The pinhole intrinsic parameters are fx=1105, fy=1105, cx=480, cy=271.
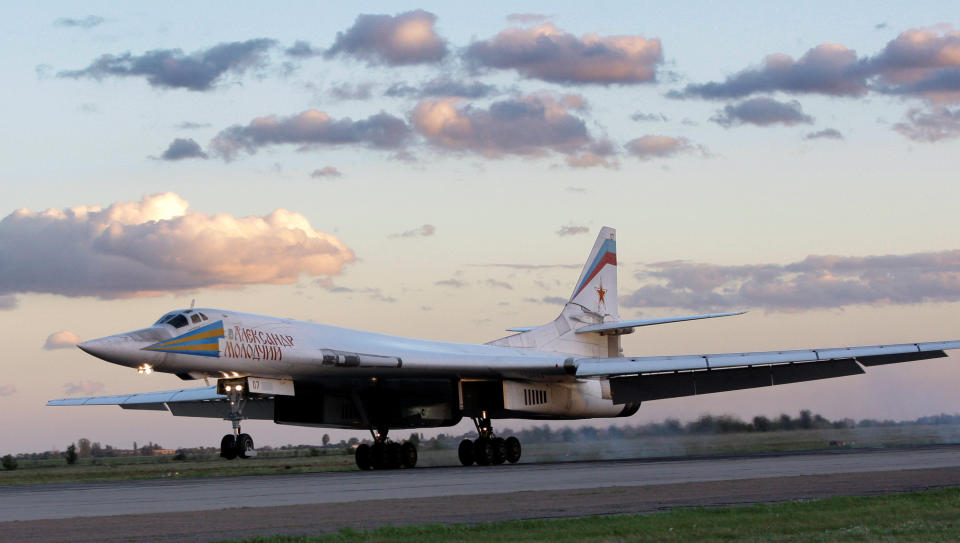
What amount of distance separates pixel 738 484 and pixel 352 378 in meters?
11.6

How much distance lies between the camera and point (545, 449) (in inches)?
1216

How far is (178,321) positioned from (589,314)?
42.9 feet

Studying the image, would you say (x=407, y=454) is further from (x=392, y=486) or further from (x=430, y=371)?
(x=392, y=486)

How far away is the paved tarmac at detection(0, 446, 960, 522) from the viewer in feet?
43.8

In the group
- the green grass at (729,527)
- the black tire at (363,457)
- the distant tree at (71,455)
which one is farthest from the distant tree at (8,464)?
the green grass at (729,527)

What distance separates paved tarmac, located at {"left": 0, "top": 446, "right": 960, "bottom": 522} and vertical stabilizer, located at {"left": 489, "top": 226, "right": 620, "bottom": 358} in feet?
31.8

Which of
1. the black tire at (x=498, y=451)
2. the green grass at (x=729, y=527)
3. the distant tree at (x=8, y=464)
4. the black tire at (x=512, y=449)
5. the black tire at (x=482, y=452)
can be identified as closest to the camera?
the green grass at (x=729, y=527)

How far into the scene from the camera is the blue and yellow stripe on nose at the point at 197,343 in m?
20.5

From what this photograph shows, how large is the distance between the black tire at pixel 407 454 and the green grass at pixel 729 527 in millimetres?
14567

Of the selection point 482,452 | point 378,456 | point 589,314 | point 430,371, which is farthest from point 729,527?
point 589,314

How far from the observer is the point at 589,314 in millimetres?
30641

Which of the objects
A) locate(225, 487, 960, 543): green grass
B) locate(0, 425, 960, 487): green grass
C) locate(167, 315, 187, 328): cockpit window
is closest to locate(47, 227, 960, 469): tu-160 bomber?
locate(167, 315, 187, 328): cockpit window

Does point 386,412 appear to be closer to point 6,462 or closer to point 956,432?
point 956,432

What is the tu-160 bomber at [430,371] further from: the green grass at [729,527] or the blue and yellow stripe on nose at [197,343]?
the green grass at [729,527]
